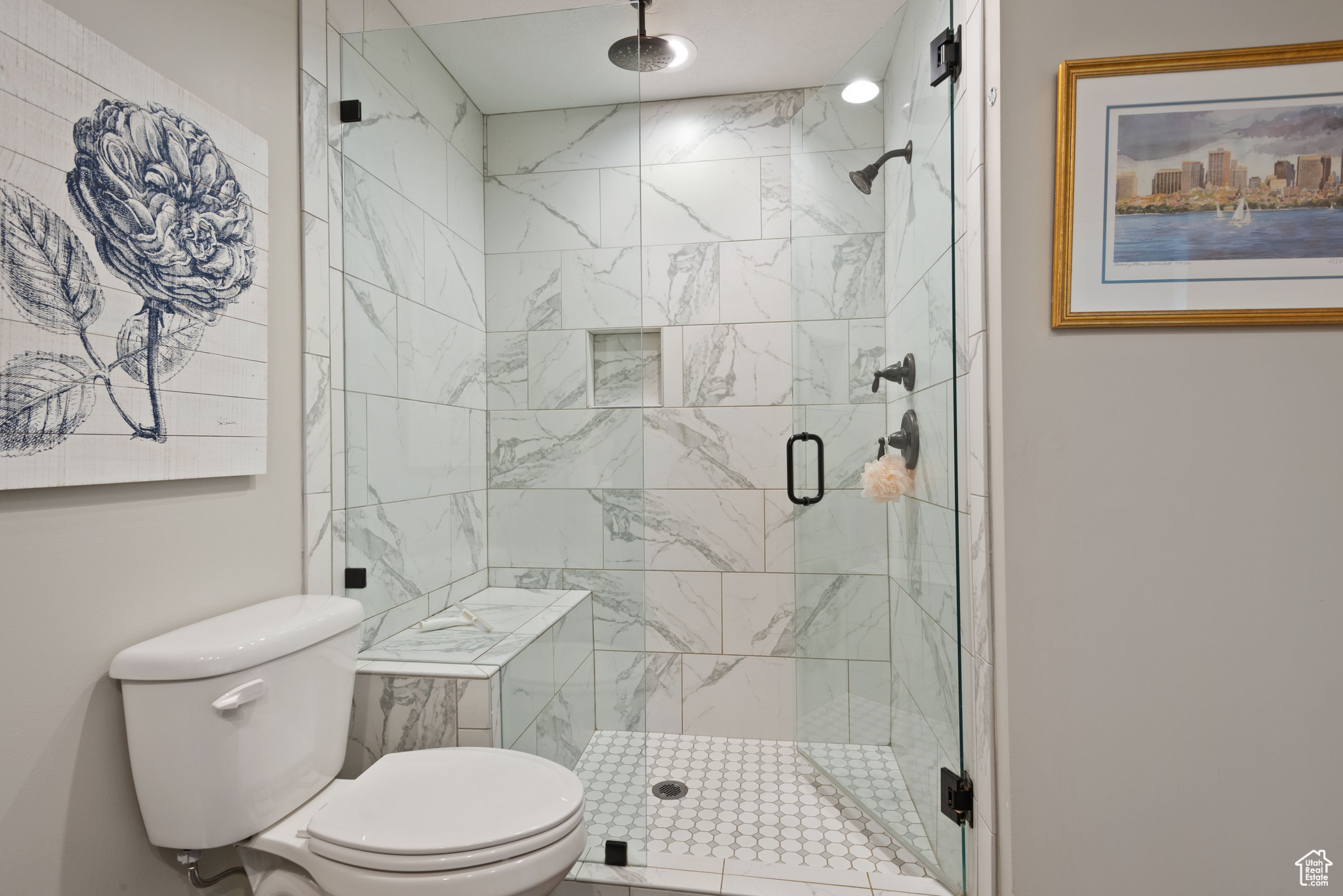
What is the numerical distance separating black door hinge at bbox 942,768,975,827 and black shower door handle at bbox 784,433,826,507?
0.80 meters

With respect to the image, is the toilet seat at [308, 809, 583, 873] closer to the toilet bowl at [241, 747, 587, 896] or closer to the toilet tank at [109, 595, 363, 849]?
the toilet bowl at [241, 747, 587, 896]

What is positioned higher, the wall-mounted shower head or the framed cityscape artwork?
the wall-mounted shower head

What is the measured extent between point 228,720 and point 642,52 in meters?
2.04

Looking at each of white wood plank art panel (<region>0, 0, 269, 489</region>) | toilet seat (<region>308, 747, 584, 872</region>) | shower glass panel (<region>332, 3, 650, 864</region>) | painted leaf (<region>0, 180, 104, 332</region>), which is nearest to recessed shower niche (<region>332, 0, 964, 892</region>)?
shower glass panel (<region>332, 3, 650, 864</region>)

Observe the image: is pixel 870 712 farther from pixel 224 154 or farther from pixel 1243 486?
pixel 224 154

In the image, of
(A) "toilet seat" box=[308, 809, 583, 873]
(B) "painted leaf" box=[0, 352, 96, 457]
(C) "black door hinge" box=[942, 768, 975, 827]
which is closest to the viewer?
(B) "painted leaf" box=[0, 352, 96, 457]

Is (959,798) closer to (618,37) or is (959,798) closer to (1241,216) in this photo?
(1241,216)

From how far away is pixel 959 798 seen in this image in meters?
1.39

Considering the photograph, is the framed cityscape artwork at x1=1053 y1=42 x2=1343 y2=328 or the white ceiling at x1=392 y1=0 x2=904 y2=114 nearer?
the framed cityscape artwork at x1=1053 y1=42 x2=1343 y2=328

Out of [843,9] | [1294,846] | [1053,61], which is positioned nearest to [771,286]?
[843,9]

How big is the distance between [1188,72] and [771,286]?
1.34m

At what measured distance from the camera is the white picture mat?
118 cm

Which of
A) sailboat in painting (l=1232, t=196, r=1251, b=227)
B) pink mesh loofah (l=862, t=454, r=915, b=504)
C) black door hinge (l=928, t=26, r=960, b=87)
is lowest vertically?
pink mesh loofah (l=862, t=454, r=915, b=504)

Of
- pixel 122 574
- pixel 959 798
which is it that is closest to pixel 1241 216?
pixel 959 798
